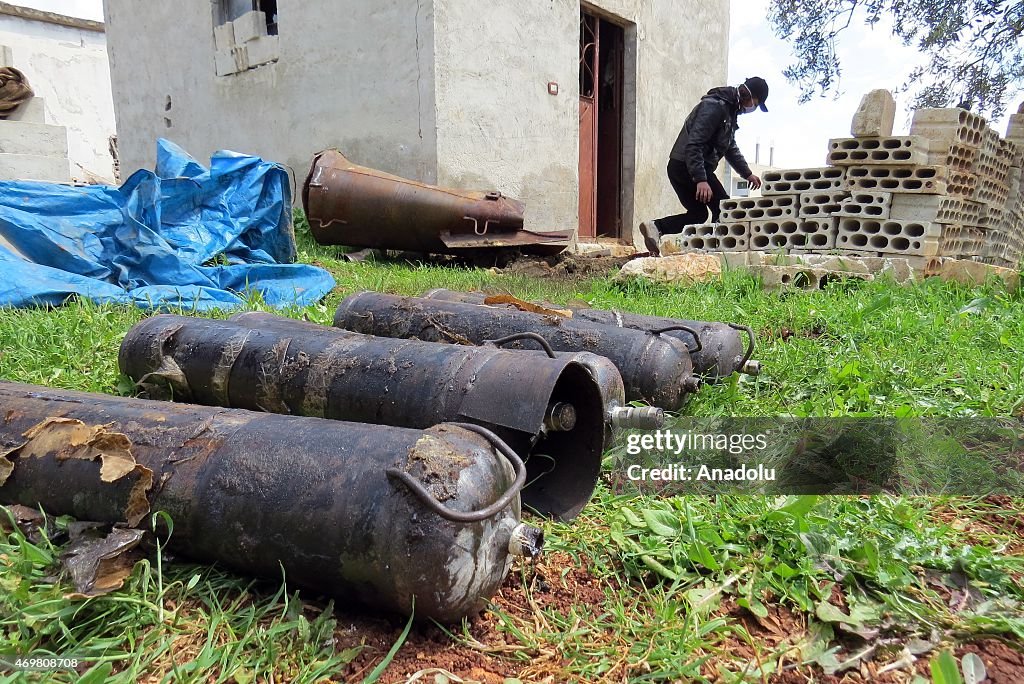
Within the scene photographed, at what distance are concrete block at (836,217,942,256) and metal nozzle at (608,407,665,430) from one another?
168 inches

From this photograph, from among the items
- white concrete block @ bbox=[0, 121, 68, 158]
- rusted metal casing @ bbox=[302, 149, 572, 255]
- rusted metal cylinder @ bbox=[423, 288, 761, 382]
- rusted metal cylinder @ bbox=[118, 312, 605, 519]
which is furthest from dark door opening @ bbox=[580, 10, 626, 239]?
rusted metal cylinder @ bbox=[118, 312, 605, 519]

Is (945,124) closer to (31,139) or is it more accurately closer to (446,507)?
(446,507)

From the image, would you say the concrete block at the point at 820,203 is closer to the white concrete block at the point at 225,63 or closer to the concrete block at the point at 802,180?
the concrete block at the point at 802,180

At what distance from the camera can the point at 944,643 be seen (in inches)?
48.7

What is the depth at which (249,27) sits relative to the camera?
25.2 feet

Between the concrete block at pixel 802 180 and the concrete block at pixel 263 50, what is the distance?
17.5ft

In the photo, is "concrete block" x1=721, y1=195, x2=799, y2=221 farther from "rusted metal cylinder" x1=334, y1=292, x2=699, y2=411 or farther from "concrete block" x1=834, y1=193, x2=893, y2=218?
"rusted metal cylinder" x1=334, y1=292, x2=699, y2=411

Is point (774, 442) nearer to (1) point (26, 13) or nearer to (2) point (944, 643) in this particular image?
(2) point (944, 643)

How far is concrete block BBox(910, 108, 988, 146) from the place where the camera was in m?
5.31

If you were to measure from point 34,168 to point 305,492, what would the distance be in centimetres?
579

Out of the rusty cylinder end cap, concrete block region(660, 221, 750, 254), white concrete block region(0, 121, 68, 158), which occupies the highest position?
white concrete block region(0, 121, 68, 158)

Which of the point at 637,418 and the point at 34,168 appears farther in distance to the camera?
the point at 34,168

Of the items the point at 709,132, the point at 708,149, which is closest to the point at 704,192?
the point at 708,149

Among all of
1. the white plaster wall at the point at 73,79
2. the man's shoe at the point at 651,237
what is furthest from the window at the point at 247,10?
the white plaster wall at the point at 73,79
